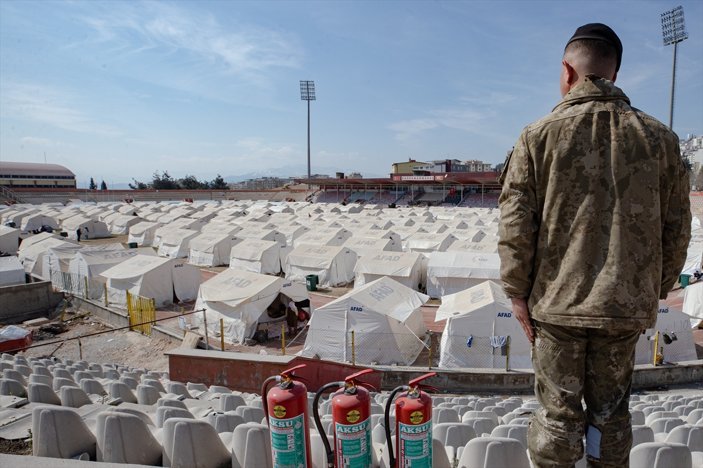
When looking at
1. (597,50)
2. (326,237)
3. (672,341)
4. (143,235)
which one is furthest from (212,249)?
(597,50)

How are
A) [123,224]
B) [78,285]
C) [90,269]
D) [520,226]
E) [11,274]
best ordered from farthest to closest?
[123,224], [78,285], [90,269], [11,274], [520,226]

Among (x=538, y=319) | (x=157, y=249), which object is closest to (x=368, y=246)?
(x=157, y=249)

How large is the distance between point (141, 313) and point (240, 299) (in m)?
4.94

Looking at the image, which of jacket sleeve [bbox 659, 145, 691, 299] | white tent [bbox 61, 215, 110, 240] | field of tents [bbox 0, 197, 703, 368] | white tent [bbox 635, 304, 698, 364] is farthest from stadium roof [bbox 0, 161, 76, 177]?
jacket sleeve [bbox 659, 145, 691, 299]

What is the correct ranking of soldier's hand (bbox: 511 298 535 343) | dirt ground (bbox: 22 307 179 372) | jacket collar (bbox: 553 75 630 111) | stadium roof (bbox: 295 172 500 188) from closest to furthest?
jacket collar (bbox: 553 75 630 111) < soldier's hand (bbox: 511 298 535 343) < dirt ground (bbox: 22 307 179 372) < stadium roof (bbox: 295 172 500 188)

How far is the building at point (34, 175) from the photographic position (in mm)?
77125

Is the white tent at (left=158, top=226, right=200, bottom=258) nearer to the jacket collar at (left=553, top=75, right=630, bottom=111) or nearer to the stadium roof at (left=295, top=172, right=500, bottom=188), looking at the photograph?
the jacket collar at (left=553, top=75, right=630, bottom=111)

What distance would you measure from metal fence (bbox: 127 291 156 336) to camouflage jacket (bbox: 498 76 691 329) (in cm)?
1723

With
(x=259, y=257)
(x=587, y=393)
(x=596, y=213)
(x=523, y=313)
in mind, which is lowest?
(x=259, y=257)

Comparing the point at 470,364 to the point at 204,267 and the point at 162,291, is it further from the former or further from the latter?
the point at 204,267

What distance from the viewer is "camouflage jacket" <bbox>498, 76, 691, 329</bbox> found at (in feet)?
7.25

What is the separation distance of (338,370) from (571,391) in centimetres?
878

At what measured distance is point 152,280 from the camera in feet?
64.3

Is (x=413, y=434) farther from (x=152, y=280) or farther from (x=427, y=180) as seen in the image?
(x=427, y=180)
